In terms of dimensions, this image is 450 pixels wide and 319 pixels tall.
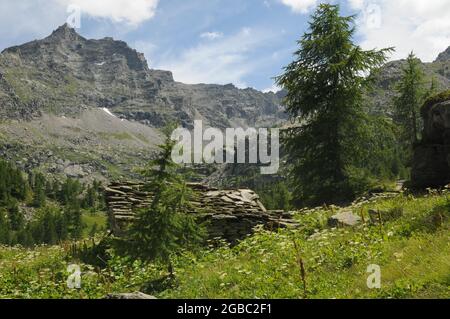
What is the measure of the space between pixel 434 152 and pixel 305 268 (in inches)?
512

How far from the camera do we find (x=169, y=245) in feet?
35.6

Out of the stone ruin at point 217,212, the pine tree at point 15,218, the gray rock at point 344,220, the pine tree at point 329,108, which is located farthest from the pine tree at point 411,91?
the pine tree at point 15,218

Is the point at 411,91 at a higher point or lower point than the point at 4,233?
higher

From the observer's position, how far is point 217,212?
55.0ft

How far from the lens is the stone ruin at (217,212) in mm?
16234

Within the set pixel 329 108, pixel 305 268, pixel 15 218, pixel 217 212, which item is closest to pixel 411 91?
pixel 329 108

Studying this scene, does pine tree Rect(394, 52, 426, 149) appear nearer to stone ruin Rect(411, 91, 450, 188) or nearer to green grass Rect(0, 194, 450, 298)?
stone ruin Rect(411, 91, 450, 188)

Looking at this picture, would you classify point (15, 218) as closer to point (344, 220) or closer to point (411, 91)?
point (411, 91)

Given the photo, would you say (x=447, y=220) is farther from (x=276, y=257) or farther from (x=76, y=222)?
(x=76, y=222)

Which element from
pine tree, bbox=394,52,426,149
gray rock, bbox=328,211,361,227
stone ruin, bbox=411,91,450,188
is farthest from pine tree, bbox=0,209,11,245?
gray rock, bbox=328,211,361,227

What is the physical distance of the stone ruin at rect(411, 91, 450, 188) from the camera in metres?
19.6

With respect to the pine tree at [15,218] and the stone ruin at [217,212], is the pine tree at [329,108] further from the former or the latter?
the pine tree at [15,218]

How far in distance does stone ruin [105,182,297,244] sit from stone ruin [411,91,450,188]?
22.3 feet

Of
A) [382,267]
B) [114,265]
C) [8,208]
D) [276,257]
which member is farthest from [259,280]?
[8,208]
